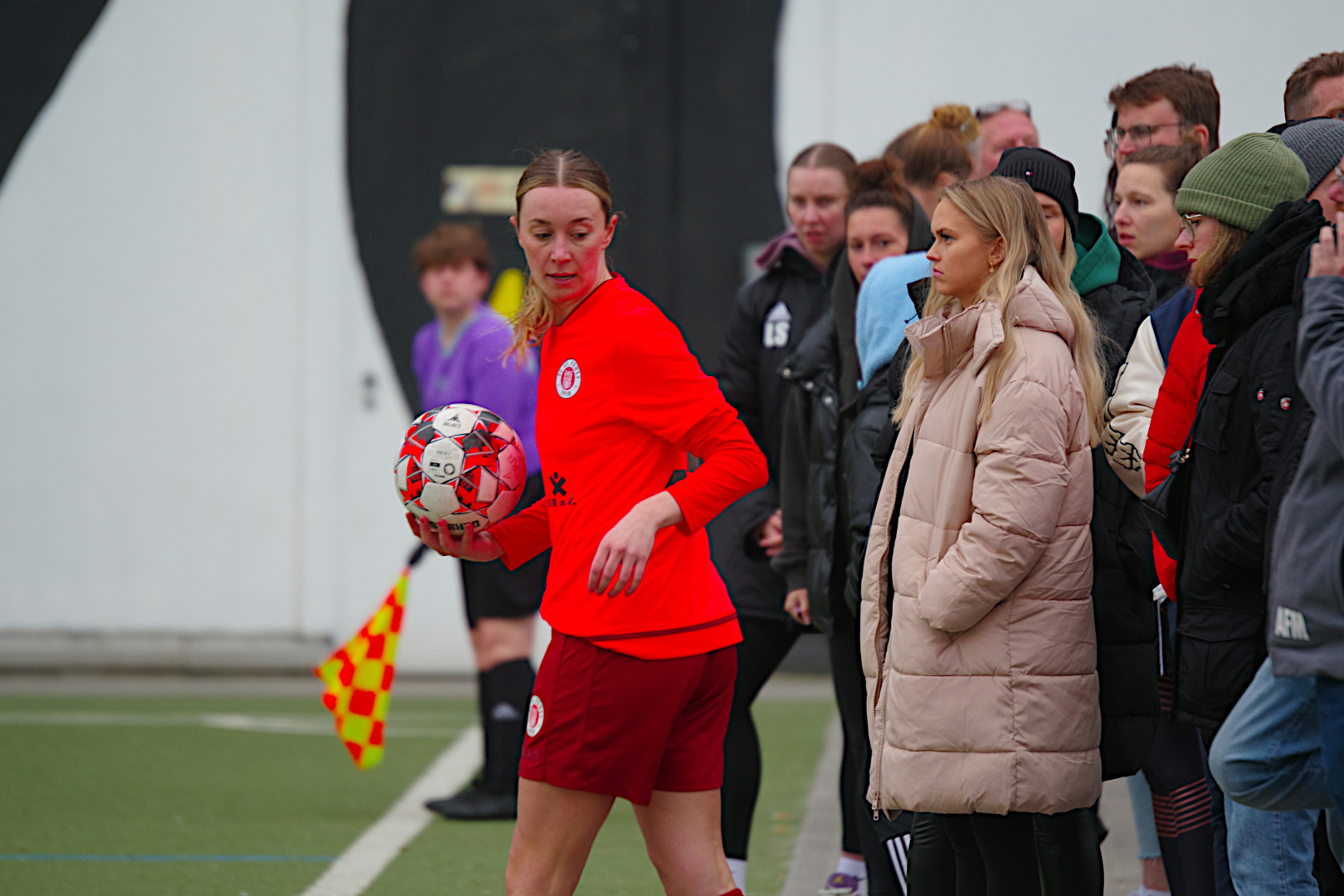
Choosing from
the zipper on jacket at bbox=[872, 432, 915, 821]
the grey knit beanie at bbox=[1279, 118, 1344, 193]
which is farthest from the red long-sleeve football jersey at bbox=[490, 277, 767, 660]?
the grey knit beanie at bbox=[1279, 118, 1344, 193]

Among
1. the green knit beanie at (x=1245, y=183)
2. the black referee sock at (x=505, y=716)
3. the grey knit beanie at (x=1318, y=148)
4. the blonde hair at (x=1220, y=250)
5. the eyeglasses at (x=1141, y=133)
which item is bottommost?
the black referee sock at (x=505, y=716)

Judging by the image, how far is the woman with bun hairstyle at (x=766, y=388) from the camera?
4871mm

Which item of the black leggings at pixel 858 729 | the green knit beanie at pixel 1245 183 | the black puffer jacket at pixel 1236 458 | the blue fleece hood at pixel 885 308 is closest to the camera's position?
the black puffer jacket at pixel 1236 458

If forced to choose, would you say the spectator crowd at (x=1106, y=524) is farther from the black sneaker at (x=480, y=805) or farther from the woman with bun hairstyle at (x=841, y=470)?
the black sneaker at (x=480, y=805)

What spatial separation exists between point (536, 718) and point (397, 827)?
9.31 feet

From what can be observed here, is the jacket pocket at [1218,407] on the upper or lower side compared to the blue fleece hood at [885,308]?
lower

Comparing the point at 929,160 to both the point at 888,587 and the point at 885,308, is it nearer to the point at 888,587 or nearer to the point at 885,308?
the point at 885,308

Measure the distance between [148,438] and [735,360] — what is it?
5.55 metres

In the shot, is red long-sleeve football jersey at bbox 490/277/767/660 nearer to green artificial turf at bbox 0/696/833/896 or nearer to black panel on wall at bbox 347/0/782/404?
green artificial turf at bbox 0/696/833/896

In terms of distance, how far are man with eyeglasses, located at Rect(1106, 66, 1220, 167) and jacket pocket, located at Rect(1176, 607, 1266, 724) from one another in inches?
71.0

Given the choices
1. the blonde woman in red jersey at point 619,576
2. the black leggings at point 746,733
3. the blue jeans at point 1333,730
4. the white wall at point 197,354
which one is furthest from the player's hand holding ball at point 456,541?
the white wall at point 197,354

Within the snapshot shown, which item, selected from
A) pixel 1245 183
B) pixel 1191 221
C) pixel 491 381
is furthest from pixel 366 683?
pixel 1245 183

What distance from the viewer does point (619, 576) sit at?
10.5ft

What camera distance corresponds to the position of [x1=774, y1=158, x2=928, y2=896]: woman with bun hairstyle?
4.38 meters
